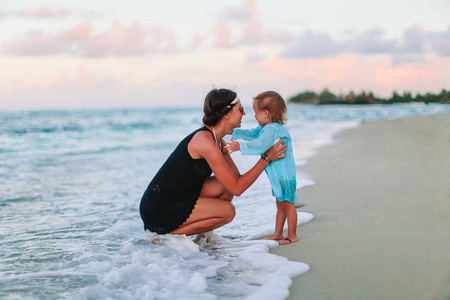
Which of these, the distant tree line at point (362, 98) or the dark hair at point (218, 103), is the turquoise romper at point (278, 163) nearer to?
the dark hair at point (218, 103)

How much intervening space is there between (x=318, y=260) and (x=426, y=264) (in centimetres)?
70

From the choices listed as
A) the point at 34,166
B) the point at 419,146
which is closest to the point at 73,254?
the point at 419,146

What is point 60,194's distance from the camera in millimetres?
6531

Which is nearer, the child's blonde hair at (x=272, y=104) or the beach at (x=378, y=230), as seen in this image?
the beach at (x=378, y=230)

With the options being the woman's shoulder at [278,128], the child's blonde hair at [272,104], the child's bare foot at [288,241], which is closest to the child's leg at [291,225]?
the child's bare foot at [288,241]

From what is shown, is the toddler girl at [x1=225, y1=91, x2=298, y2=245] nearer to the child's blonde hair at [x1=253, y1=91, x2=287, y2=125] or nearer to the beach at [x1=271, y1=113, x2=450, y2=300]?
the child's blonde hair at [x1=253, y1=91, x2=287, y2=125]

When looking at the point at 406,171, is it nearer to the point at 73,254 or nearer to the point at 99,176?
the point at 73,254

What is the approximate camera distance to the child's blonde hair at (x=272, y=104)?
368 centimetres

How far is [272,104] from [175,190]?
1110 mm

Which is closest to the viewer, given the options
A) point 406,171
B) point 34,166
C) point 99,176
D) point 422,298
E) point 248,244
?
point 422,298

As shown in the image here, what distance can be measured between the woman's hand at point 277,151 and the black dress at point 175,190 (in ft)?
1.79

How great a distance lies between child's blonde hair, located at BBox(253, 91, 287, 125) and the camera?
3.68 m

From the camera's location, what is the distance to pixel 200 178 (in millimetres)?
3729

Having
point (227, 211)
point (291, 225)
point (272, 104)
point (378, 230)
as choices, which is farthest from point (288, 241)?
point (272, 104)
